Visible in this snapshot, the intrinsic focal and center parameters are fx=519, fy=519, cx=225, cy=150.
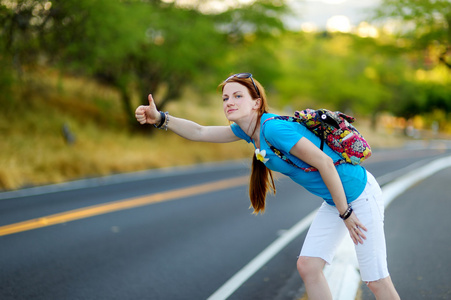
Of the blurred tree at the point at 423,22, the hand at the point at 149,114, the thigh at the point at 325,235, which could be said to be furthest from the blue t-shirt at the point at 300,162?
the blurred tree at the point at 423,22

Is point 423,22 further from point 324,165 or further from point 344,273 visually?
point 324,165

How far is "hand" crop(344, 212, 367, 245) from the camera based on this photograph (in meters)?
3.05

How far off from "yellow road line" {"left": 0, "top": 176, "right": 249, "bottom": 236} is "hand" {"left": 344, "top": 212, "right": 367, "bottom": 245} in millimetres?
5677

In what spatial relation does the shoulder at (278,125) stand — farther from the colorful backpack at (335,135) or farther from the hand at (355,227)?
the hand at (355,227)

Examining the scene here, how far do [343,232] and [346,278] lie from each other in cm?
191

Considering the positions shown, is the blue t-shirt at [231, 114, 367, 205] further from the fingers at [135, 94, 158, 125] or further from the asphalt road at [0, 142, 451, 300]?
the asphalt road at [0, 142, 451, 300]

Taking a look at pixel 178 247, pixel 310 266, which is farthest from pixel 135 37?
pixel 310 266

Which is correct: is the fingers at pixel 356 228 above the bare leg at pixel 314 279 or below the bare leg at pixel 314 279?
above

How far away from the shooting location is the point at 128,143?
20.3 meters

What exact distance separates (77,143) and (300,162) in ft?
52.7

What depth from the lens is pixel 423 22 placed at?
16000mm

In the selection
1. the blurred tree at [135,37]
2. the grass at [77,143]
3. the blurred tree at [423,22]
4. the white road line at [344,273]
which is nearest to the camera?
the white road line at [344,273]

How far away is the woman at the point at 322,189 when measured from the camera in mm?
2947

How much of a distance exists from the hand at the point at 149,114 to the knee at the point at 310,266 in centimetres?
134
